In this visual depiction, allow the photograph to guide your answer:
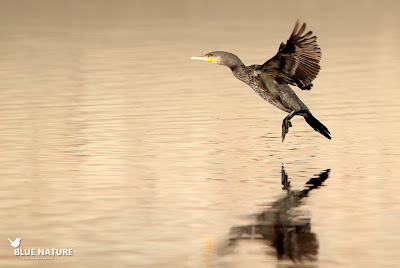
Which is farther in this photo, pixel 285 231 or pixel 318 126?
pixel 318 126

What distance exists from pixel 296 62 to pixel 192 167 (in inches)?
95.5

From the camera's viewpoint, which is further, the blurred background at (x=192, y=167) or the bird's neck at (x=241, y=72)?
the bird's neck at (x=241, y=72)

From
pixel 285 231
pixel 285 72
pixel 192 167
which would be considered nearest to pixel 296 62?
pixel 285 72

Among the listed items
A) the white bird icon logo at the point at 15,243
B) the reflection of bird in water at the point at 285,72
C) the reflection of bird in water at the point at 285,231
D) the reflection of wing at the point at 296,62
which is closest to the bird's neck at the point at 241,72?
the reflection of bird in water at the point at 285,72

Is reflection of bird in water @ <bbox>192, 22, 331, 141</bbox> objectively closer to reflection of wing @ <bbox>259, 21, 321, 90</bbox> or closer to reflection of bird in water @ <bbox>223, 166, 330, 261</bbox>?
reflection of wing @ <bbox>259, 21, 321, 90</bbox>

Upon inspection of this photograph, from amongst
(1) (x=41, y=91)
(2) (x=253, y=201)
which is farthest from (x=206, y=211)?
(1) (x=41, y=91)

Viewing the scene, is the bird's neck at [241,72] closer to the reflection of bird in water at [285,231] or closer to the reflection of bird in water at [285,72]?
the reflection of bird in water at [285,72]

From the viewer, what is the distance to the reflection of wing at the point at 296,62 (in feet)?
55.4

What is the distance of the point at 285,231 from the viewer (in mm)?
11938

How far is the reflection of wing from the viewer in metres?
16.9

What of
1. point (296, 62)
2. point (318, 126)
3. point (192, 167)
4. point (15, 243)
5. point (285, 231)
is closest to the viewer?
point (15, 243)

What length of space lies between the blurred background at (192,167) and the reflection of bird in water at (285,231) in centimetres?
2

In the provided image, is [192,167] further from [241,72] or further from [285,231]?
[285,231]

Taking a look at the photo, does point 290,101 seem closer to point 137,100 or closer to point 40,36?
point 137,100
